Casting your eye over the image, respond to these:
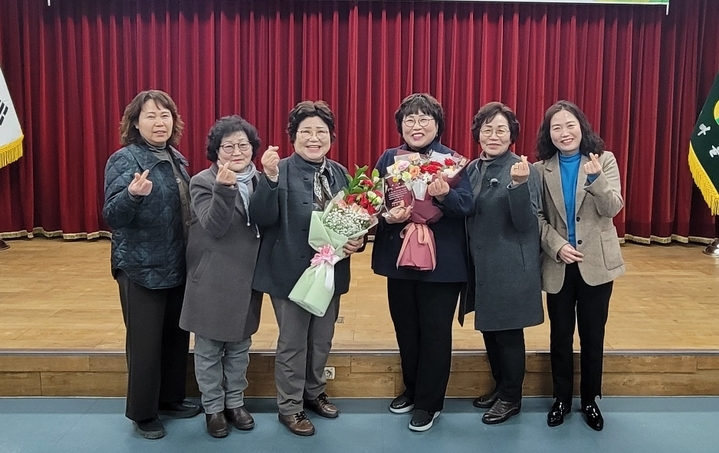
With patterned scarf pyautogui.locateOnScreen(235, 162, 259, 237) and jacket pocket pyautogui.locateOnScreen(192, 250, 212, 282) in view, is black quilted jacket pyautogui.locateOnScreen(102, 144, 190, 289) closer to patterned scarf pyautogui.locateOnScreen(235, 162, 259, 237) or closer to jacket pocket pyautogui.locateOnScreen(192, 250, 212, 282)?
jacket pocket pyautogui.locateOnScreen(192, 250, 212, 282)

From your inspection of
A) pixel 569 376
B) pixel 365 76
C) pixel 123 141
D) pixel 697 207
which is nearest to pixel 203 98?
pixel 365 76

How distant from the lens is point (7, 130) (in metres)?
4.82

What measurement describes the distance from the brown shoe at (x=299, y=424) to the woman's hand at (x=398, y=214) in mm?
835

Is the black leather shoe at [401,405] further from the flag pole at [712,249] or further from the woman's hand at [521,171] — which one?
the flag pole at [712,249]

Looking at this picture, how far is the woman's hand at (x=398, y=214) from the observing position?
2.21 metres

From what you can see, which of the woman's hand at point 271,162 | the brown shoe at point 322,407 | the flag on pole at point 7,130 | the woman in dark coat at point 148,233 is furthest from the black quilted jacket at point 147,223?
the flag on pole at point 7,130

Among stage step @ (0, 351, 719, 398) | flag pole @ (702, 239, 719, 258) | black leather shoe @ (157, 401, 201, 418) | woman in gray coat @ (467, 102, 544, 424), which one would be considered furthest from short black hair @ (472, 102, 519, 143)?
flag pole @ (702, 239, 719, 258)

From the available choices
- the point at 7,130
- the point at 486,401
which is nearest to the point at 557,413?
the point at 486,401

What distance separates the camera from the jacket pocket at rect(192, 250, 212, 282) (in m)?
2.24

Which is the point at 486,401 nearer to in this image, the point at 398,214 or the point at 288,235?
the point at 398,214

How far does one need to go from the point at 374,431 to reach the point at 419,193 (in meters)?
0.94

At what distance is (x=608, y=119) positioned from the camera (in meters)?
5.14

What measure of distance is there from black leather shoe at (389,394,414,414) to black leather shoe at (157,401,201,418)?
2.59 ft

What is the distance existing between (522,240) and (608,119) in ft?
10.9
